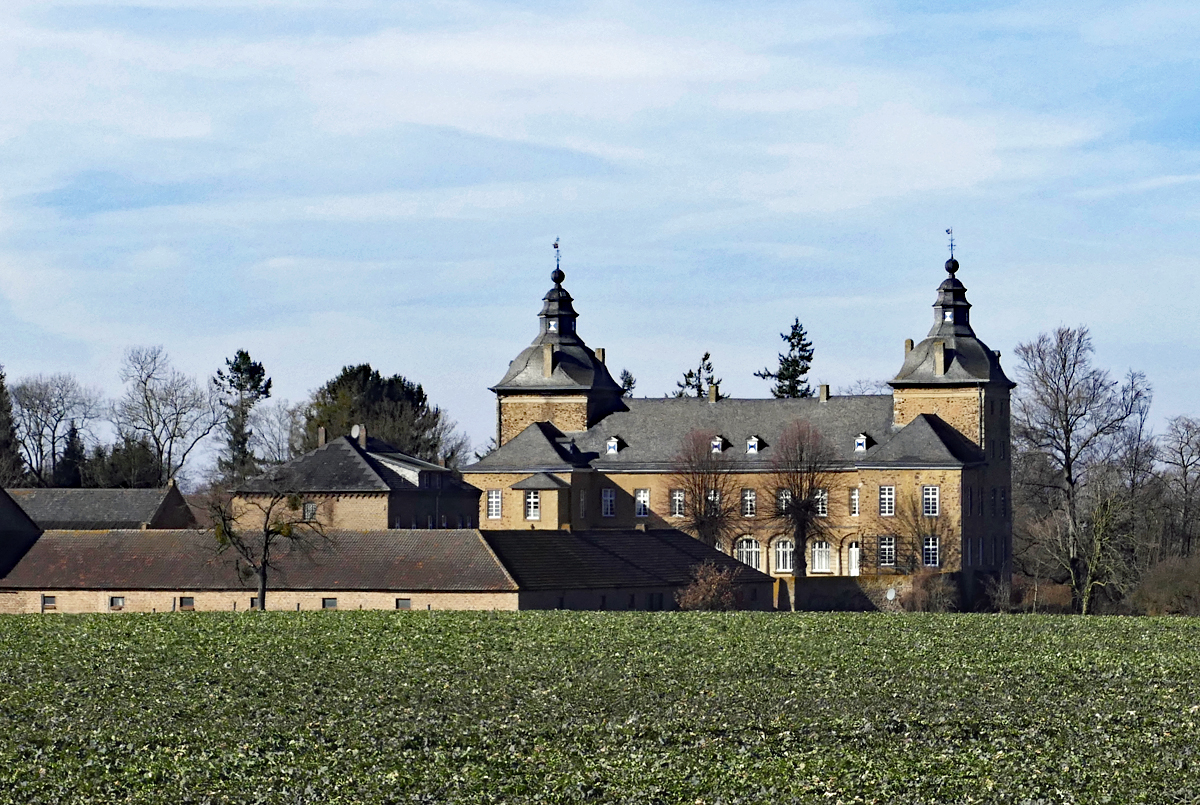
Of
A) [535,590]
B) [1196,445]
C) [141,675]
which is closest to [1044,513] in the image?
[1196,445]

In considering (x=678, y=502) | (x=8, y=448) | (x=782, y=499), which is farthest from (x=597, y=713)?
(x=8, y=448)

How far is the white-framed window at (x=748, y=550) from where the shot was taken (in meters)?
80.0

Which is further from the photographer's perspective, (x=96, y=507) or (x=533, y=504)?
(x=533, y=504)

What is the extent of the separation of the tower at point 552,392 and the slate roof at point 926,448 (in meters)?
12.3

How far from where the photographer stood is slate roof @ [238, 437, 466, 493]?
72.6 meters

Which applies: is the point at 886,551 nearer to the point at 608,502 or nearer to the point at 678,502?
the point at 678,502

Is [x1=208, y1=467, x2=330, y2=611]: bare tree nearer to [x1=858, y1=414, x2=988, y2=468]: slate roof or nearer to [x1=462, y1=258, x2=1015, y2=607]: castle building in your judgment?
[x1=462, y1=258, x2=1015, y2=607]: castle building

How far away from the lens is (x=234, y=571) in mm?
55625

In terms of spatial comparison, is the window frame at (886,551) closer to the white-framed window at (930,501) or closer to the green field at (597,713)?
the white-framed window at (930,501)

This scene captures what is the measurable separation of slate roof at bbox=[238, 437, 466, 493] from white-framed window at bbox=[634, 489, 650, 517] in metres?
9.17

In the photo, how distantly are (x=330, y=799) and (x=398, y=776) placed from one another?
1.22m

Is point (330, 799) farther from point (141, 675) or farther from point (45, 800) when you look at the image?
point (141, 675)

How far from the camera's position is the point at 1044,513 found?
260 feet

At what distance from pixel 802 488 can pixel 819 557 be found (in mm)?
2987
